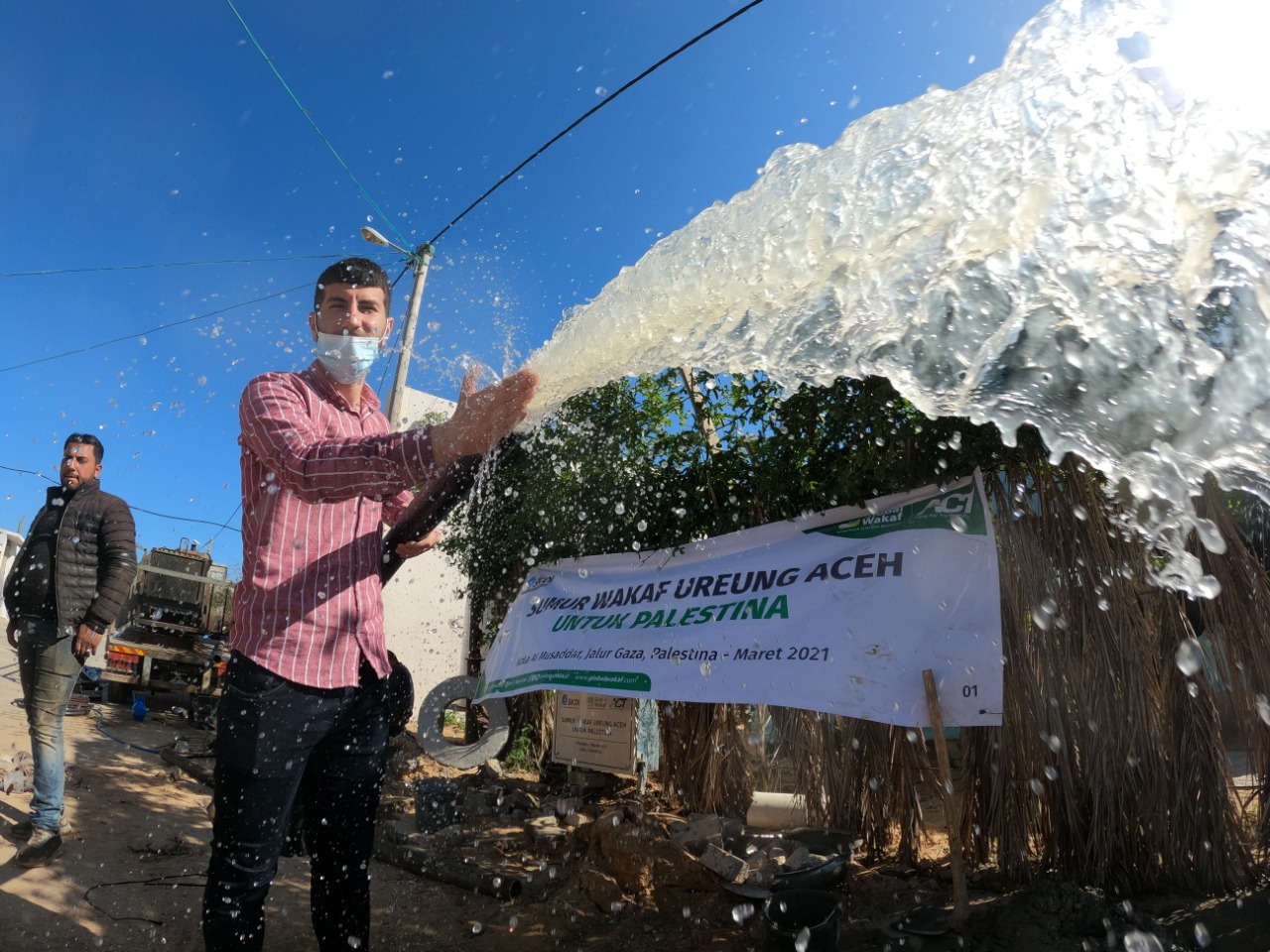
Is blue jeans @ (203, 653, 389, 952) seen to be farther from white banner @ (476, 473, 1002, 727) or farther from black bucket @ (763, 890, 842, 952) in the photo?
white banner @ (476, 473, 1002, 727)

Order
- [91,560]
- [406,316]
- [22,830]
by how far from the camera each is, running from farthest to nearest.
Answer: [406,316], [91,560], [22,830]

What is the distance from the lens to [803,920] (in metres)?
3.35

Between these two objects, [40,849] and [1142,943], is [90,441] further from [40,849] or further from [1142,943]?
[1142,943]

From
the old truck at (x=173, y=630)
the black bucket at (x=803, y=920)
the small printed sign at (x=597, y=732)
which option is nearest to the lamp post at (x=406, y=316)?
the old truck at (x=173, y=630)

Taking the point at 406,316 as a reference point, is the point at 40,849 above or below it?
below

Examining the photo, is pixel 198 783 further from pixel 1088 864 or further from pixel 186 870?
pixel 1088 864

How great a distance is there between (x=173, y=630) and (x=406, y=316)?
20.4ft

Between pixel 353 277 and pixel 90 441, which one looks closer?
pixel 353 277

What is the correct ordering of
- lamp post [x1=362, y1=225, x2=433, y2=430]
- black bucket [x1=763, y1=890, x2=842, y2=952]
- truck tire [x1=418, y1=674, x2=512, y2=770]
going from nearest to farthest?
black bucket [x1=763, y1=890, x2=842, y2=952], truck tire [x1=418, y1=674, x2=512, y2=770], lamp post [x1=362, y1=225, x2=433, y2=430]

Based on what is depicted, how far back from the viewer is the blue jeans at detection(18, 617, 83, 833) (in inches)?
157

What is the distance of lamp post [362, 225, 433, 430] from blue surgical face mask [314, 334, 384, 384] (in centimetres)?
883

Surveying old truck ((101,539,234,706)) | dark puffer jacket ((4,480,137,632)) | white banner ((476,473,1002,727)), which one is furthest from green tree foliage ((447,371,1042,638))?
old truck ((101,539,234,706))

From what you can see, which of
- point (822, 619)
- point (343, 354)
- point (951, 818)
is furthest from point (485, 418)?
point (951, 818)

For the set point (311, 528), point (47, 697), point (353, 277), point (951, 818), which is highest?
point (353, 277)
